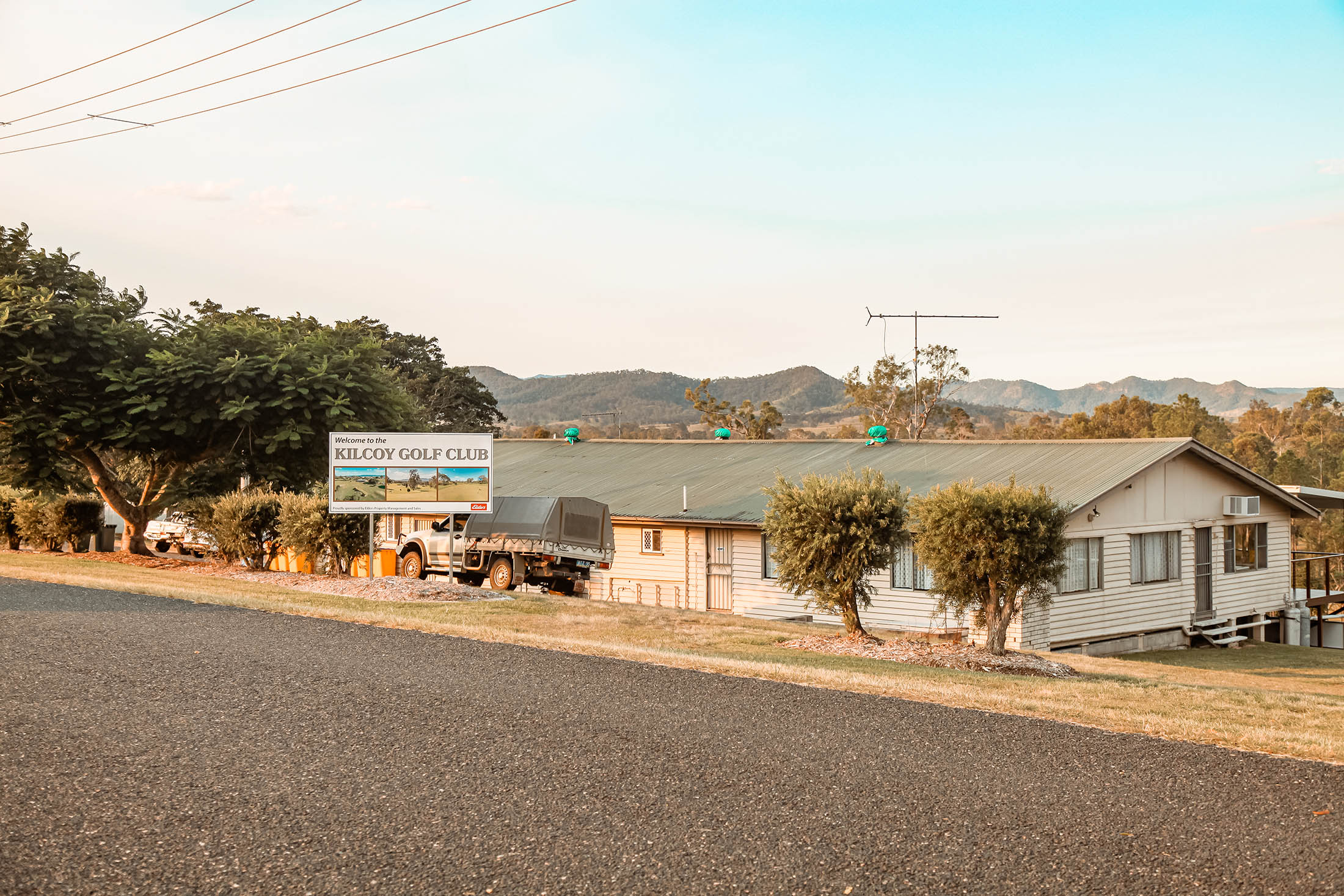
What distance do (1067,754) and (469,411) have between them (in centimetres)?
7570

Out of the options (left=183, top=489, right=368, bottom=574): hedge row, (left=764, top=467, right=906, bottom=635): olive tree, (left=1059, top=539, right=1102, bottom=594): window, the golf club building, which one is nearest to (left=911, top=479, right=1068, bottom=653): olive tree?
(left=764, top=467, right=906, bottom=635): olive tree

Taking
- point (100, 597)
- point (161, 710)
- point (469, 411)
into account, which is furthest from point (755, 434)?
point (161, 710)

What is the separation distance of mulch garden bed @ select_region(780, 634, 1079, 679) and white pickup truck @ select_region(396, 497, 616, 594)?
9.09 m

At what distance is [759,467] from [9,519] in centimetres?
2049

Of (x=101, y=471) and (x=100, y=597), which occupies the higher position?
(x=101, y=471)

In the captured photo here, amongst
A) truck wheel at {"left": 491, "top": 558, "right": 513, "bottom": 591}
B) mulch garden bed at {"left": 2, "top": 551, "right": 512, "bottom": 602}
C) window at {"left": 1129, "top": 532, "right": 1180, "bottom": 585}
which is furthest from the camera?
window at {"left": 1129, "top": 532, "right": 1180, "bottom": 585}

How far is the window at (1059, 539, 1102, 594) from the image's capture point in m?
23.3

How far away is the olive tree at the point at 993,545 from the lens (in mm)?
15398

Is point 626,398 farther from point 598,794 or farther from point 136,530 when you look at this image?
point 598,794

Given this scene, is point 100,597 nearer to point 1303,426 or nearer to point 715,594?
point 715,594

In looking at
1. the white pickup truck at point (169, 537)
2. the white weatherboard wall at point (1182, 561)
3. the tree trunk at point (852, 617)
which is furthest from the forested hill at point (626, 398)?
the tree trunk at point (852, 617)

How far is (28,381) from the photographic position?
77.9 feet

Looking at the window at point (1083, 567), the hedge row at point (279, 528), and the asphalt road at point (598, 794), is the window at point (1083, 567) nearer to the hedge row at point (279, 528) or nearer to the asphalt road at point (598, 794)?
the hedge row at point (279, 528)

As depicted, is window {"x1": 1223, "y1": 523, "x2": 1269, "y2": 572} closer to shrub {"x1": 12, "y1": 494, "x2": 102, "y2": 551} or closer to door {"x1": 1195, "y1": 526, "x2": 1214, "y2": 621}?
door {"x1": 1195, "y1": 526, "x2": 1214, "y2": 621}
